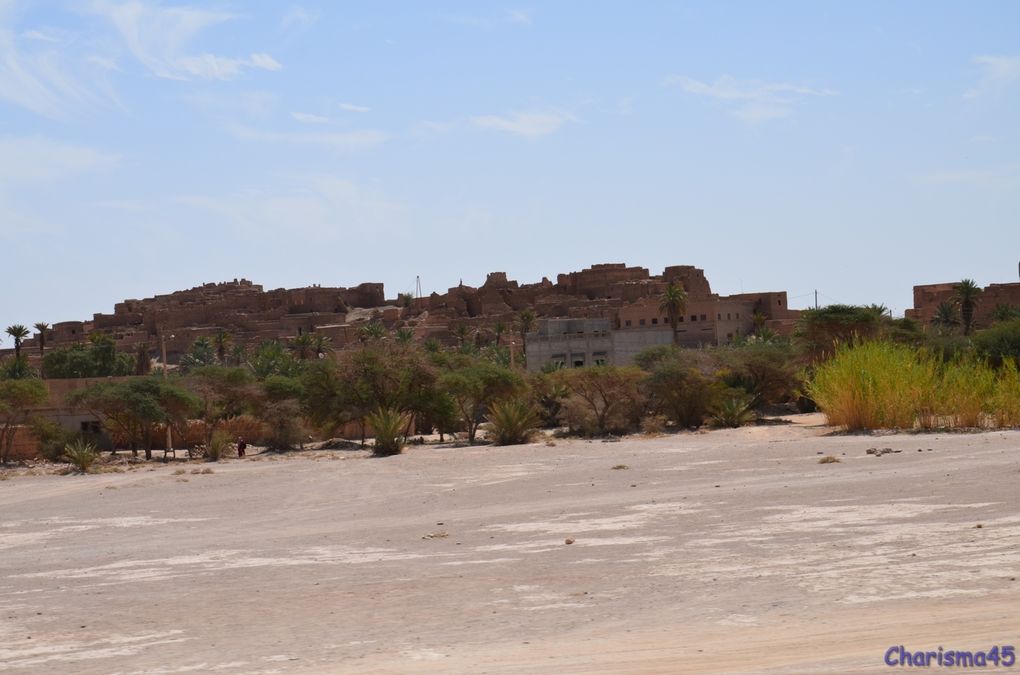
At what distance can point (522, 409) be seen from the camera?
3309cm

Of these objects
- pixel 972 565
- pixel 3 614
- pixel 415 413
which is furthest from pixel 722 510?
pixel 415 413

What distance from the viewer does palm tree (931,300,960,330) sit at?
218ft

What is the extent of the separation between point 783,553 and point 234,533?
7.52m

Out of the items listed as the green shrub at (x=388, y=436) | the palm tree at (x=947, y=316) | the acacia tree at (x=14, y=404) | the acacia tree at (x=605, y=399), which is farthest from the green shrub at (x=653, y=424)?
the palm tree at (x=947, y=316)

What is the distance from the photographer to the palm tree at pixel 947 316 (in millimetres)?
66562

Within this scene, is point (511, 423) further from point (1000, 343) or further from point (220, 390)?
point (1000, 343)

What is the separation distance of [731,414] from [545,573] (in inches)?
896

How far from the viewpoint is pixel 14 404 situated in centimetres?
3484

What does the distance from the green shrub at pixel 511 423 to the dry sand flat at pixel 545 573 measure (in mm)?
10893

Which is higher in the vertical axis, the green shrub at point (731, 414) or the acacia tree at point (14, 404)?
the acacia tree at point (14, 404)

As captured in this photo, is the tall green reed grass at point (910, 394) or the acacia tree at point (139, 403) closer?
the tall green reed grass at point (910, 394)

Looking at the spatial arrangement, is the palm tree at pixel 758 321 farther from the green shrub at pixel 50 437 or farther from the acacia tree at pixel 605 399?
the green shrub at pixel 50 437

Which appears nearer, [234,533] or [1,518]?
[234,533]

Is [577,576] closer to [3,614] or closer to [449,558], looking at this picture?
[449,558]
